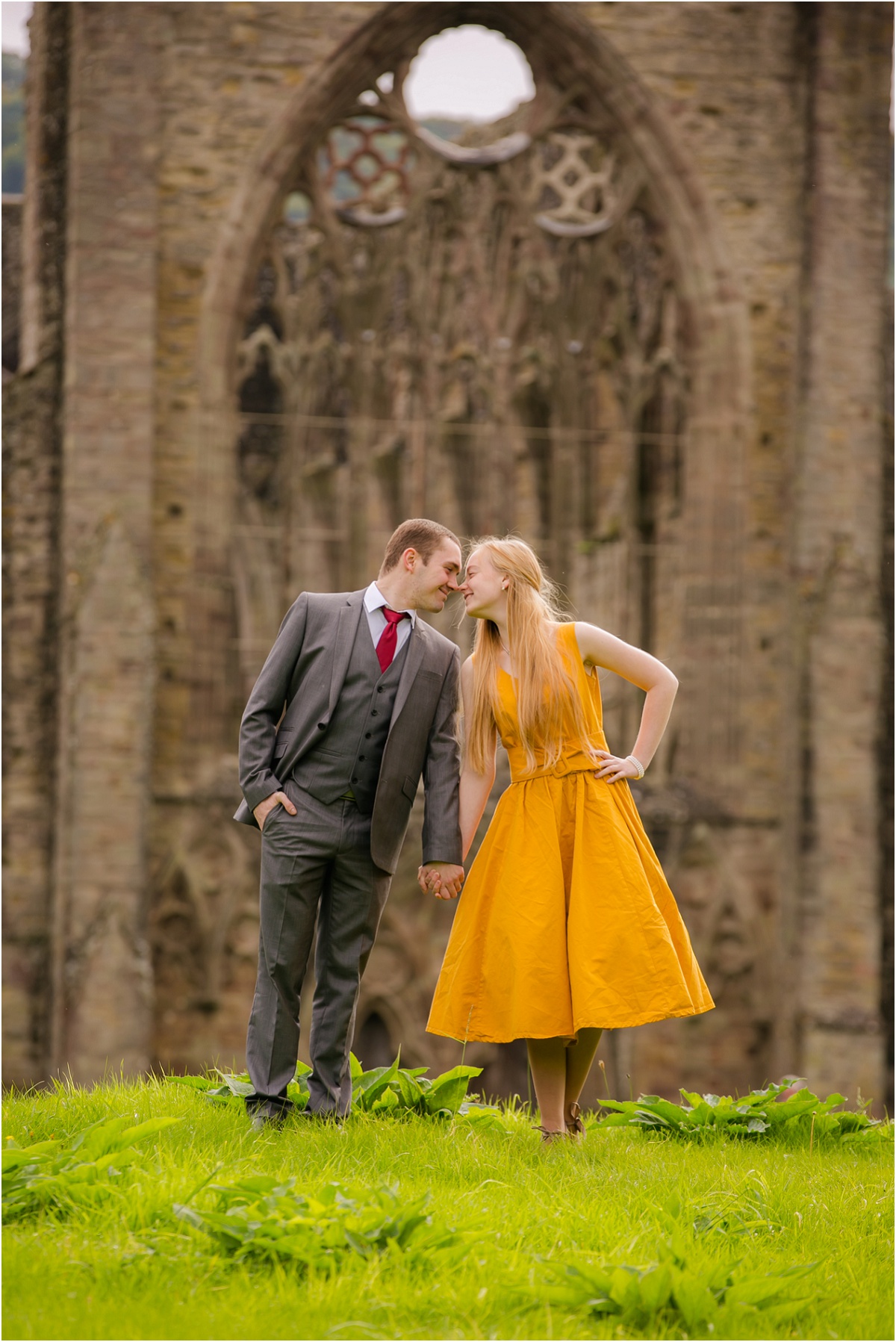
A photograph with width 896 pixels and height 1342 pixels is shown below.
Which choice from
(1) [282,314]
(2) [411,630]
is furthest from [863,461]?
(2) [411,630]

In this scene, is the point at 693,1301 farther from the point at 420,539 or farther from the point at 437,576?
the point at 420,539

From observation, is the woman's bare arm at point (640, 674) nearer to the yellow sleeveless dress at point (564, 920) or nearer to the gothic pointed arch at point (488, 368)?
the yellow sleeveless dress at point (564, 920)

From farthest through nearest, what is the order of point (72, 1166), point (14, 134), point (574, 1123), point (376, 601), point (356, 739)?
point (14, 134)
point (574, 1123)
point (376, 601)
point (356, 739)
point (72, 1166)

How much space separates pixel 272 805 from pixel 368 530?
27.6ft

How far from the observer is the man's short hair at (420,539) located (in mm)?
4195

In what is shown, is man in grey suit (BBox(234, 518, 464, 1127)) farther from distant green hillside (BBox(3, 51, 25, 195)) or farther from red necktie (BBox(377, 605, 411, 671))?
distant green hillside (BBox(3, 51, 25, 195))

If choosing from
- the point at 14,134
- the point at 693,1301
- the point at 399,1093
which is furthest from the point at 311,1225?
the point at 14,134

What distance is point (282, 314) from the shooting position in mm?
12273

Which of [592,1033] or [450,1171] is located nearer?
[450,1171]

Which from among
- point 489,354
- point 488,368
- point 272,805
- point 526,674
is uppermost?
point 489,354

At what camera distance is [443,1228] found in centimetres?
321

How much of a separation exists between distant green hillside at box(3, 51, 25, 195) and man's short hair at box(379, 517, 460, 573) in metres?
9.44

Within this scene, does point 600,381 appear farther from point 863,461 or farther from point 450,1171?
point 450,1171

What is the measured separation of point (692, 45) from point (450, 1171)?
35.8 feet
